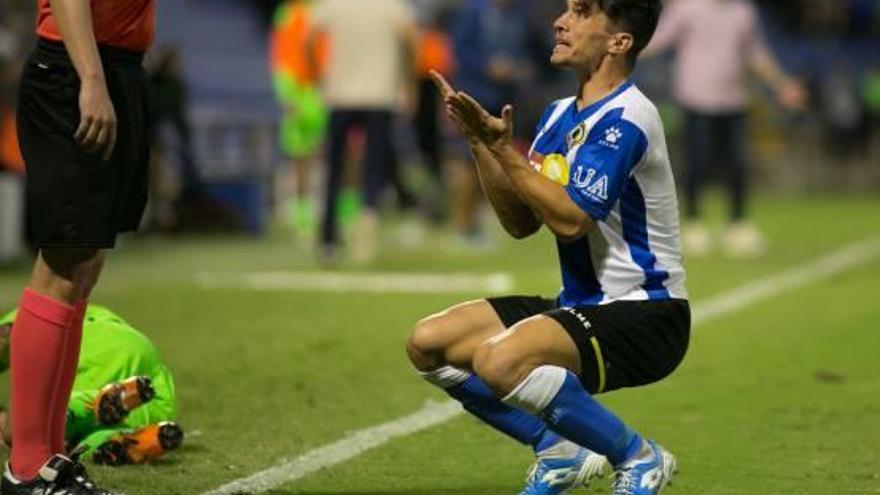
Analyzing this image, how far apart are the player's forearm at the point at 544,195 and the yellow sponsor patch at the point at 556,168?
0.31 ft

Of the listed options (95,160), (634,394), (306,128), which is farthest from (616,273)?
(306,128)

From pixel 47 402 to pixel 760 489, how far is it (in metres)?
2.01

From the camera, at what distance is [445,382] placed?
5574 millimetres

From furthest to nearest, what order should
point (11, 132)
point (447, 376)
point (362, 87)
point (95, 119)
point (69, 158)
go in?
point (11, 132), point (362, 87), point (447, 376), point (69, 158), point (95, 119)

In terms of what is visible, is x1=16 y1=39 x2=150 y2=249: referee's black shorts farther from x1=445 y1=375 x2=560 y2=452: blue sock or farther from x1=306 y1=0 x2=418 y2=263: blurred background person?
x1=306 y1=0 x2=418 y2=263: blurred background person

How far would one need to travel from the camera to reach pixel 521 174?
5125 millimetres

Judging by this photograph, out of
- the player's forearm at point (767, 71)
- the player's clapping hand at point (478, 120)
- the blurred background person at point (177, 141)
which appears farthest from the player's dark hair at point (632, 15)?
the blurred background person at point (177, 141)

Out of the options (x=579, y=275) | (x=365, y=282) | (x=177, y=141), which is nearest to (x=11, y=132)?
(x=177, y=141)

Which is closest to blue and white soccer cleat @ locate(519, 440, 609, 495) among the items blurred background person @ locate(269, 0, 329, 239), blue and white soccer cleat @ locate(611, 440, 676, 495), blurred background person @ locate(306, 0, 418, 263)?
blue and white soccer cleat @ locate(611, 440, 676, 495)

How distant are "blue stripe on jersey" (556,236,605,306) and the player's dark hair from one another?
20.6 inches

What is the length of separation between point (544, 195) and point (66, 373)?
1394 millimetres

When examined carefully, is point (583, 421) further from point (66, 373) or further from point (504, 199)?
point (66, 373)

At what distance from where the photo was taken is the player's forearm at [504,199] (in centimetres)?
541

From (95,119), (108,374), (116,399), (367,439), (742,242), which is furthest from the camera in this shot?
(742,242)
